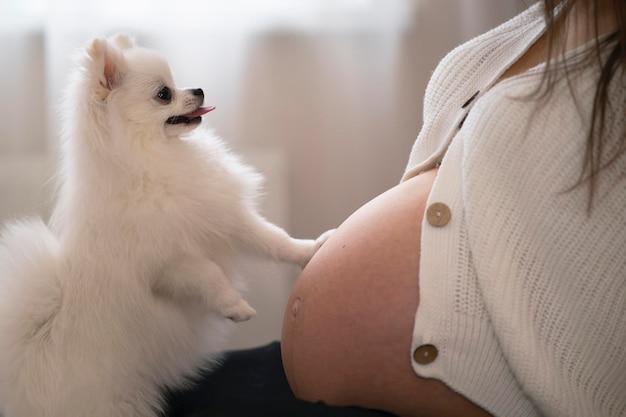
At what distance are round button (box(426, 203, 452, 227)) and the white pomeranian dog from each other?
327mm

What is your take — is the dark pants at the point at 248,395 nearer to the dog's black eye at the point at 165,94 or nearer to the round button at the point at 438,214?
the round button at the point at 438,214

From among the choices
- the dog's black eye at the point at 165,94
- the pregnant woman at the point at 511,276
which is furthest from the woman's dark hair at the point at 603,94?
the dog's black eye at the point at 165,94

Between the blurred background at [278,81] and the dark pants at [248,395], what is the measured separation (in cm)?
47

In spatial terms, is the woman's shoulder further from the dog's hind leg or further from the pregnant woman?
the dog's hind leg

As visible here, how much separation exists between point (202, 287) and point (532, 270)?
1.63 ft

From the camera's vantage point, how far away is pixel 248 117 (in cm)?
175

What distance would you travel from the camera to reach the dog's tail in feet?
3.24

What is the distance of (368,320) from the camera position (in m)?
0.85

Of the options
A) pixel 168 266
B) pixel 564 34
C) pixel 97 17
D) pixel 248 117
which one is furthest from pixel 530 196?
pixel 97 17

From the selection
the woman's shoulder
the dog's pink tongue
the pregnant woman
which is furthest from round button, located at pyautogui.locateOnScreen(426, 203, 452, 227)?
the dog's pink tongue

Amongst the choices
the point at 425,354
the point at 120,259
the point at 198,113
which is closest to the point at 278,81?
the point at 198,113

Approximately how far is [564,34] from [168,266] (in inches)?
27.1

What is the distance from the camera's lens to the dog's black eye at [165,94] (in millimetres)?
1099

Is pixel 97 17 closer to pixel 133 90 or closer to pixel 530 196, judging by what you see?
pixel 133 90
